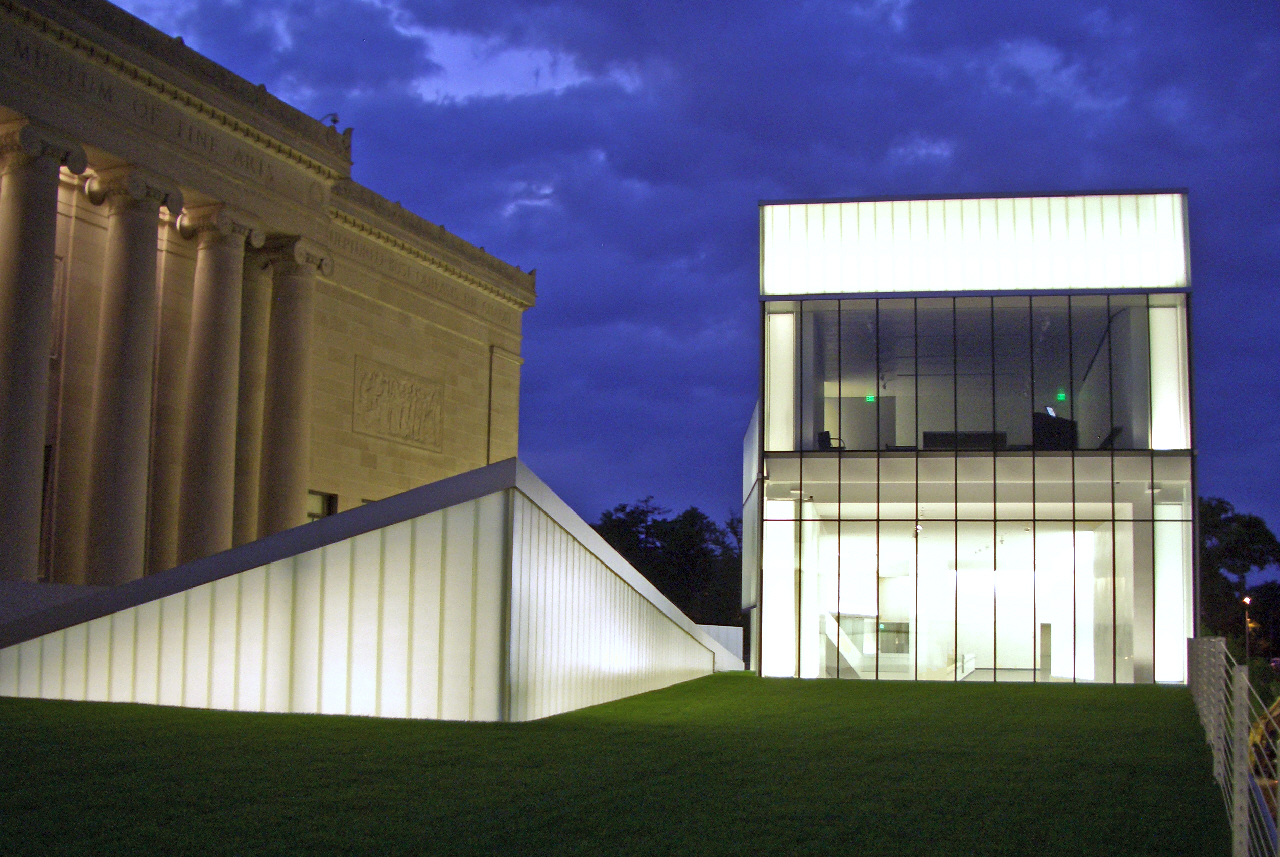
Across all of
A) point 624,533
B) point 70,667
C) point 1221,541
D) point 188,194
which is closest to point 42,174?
point 188,194

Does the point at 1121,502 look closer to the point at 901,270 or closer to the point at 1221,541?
the point at 901,270

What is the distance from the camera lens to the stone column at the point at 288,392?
112 feet

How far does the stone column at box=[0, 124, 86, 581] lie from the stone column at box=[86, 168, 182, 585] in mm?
2128

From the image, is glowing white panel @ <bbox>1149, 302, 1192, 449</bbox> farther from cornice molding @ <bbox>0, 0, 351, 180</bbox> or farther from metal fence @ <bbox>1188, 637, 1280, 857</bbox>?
cornice molding @ <bbox>0, 0, 351, 180</bbox>

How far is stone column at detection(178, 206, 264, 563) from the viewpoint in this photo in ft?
103

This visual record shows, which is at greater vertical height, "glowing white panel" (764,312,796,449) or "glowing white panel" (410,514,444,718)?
"glowing white panel" (764,312,796,449)

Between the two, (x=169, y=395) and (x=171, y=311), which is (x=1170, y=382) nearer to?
(x=169, y=395)

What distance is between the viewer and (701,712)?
18984 millimetres

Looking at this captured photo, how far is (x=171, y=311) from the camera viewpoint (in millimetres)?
33812

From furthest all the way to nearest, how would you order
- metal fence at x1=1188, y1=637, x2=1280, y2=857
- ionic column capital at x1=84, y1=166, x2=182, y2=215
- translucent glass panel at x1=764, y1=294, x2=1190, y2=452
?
translucent glass panel at x1=764, y1=294, x2=1190, y2=452
ionic column capital at x1=84, y1=166, x2=182, y2=215
metal fence at x1=1188, y1=637, x2=1280, y2=857

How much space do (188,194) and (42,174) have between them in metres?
5.47

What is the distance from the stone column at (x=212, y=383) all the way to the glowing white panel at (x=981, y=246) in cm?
1477

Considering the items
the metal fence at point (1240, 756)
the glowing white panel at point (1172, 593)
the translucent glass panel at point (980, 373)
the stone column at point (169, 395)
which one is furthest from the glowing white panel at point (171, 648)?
the glowing white panel at point (1172, 593)

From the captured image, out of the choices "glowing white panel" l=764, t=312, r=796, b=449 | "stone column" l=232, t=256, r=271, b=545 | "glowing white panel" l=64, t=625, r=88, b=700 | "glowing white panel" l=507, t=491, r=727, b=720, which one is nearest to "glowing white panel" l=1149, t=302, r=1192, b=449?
"glowing white panel" l=764, t=312, r=796, b=449
